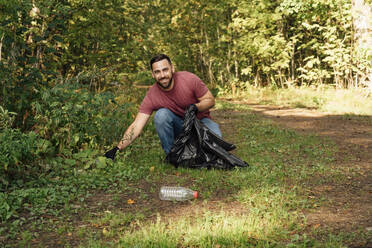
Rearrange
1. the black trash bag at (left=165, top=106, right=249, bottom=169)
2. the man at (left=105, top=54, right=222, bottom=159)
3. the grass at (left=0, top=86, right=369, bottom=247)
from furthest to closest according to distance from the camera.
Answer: the man at (left=105, top=54, right=222, bottom=159)
the black trash bag at (left=165, top=106, right=249, bottom=169)
the grass at (left=0, top=86, right=369, bottom=247)

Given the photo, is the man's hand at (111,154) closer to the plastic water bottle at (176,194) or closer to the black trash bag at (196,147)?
the black trash bag at (196,147)

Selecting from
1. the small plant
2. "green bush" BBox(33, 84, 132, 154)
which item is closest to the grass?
"green bush" BBox(33, 84, 132, 154)

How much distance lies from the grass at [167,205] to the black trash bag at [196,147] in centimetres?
15

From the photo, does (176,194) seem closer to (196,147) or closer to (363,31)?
(196,147)

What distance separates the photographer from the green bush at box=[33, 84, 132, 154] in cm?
443

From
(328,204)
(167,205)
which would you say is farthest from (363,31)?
(167,205)

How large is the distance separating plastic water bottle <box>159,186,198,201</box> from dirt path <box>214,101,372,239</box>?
1071 millimetres

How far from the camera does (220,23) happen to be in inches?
583

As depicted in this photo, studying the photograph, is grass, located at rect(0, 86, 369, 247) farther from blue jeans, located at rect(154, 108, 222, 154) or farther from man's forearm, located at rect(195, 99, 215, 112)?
man's forearm, located at rect(195, 99, 215, 112)

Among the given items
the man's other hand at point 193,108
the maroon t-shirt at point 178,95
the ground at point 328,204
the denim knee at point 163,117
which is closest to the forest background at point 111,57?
the maroon t-shirt at point 178,95

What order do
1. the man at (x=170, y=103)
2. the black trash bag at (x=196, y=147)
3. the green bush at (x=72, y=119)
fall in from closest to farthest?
the green bush at (x=72, y=119)
the black trash bag at (x=196, y=147)
the man at (x=170, y=103)

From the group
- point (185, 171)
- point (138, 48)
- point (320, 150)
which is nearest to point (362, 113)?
point (320, 150)

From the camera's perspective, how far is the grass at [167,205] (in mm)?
2703

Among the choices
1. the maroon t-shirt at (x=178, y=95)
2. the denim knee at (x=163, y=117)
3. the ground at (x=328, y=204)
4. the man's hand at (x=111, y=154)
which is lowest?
the ground at (x=328, y=204)
